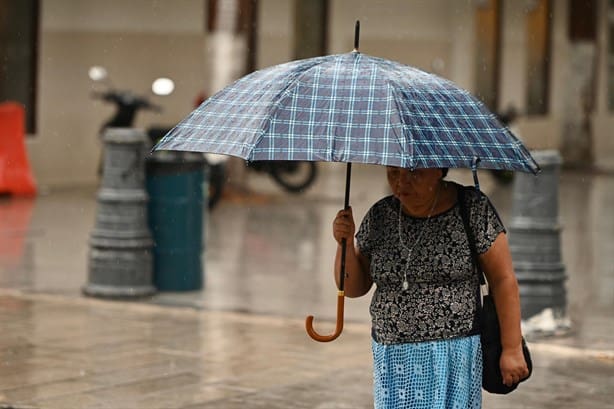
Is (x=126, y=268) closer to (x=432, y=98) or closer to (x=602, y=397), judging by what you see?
(x=602, y=397)

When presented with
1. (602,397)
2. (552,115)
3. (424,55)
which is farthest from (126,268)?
(552,115)

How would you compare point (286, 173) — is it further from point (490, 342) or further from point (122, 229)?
point (490, 342)

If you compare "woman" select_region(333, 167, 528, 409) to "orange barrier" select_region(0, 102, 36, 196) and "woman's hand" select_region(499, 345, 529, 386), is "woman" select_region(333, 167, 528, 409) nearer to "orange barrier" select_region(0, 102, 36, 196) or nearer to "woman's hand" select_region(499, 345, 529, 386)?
"woman's hand" select_region(499, 345, 529, 386)

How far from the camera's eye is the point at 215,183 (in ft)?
57.9

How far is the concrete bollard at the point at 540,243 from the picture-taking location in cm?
979

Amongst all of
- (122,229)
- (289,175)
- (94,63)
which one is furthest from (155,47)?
(122,229)

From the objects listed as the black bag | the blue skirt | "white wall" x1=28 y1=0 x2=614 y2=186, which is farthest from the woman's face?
"white wall" x1=28 y1=0 x2=614 y2=186

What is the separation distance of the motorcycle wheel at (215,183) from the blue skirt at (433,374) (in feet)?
40.9

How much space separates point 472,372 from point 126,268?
6046 mm

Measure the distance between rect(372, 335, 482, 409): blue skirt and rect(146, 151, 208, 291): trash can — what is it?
6.09 meters

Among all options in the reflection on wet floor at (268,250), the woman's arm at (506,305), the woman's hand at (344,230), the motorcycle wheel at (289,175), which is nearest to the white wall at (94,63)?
the reflection on wet floor at (268,250)

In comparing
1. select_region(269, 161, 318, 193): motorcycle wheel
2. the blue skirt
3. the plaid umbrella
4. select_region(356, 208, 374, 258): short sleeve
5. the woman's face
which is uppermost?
the plaid umbrella

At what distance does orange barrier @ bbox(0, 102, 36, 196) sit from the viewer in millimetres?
18266

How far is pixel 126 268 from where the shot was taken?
1080 cm
